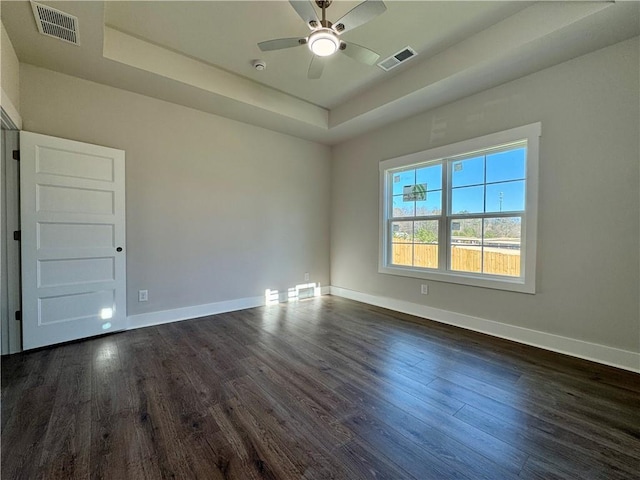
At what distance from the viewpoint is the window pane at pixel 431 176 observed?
381cm

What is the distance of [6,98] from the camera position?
2311mm

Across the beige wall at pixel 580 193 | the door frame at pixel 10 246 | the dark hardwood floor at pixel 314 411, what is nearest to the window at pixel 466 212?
the beige wall at pixel 580 193

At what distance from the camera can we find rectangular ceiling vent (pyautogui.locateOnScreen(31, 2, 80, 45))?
2131 millimetres

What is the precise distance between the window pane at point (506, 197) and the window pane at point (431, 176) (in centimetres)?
66

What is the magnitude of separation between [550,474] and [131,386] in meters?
2.68

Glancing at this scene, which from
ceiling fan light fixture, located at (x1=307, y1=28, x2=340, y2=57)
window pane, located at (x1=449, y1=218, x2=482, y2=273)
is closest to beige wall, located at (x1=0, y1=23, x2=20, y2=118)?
ceiling fan light fixture, located at (x1=307, y1=28, x2=340, y2=57)

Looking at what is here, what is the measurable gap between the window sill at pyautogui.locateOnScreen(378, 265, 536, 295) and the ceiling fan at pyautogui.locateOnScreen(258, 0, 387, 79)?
2672 millimetres

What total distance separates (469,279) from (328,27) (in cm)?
305

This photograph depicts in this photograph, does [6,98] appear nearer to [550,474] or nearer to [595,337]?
[550,474]

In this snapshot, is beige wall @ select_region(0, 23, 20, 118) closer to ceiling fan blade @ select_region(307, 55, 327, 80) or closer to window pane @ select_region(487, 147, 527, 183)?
ceiling fan blade @ select_region(307, 55, 327, 80)

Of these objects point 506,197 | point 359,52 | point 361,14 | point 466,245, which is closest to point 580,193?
point 506,197

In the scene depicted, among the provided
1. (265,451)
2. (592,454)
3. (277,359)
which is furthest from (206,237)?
(592,454)

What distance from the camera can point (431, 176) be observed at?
154 inches

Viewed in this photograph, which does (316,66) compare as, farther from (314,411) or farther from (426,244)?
(314,411)
